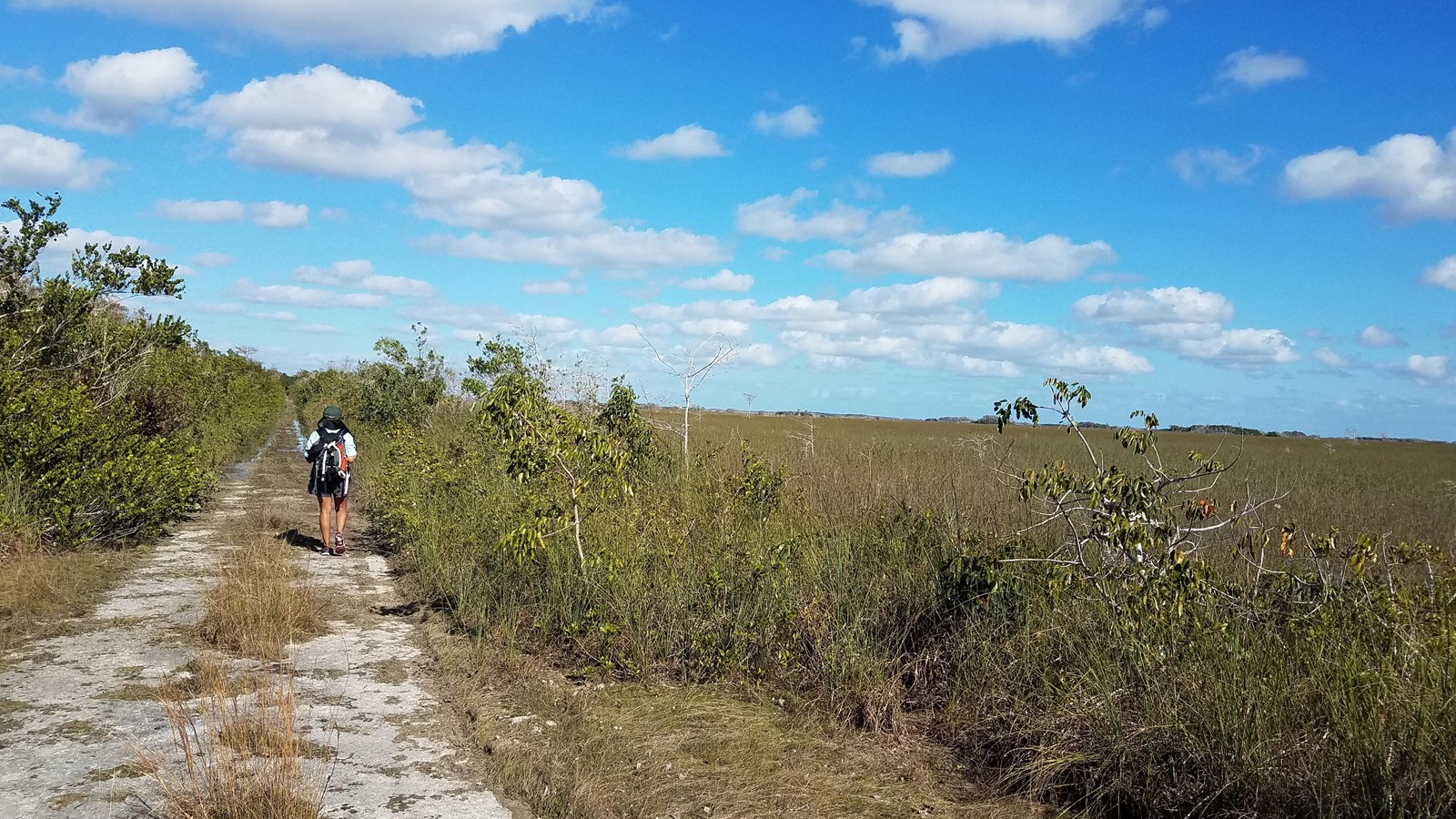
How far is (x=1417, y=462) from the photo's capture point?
26266 mm

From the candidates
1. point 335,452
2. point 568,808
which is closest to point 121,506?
point 335,452

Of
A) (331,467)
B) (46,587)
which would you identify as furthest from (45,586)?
(331,467)

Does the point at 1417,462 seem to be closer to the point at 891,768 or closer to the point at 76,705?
the point at 891,768

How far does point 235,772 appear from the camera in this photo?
366 centimetres

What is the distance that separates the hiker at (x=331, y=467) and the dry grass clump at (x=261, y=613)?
2151 mm

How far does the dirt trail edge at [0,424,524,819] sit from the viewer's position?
392cm

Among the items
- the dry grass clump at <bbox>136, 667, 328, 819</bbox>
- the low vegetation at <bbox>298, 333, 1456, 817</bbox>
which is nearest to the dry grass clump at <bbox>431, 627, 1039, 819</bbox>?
the low vegetation at <bbox>298, 333, 1456, 817</bbox>

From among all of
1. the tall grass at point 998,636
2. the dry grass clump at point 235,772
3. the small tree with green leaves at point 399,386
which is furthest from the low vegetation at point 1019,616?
the small tree with green leaves at point 399,386

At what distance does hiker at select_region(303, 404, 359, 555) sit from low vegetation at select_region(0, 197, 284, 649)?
1.74m

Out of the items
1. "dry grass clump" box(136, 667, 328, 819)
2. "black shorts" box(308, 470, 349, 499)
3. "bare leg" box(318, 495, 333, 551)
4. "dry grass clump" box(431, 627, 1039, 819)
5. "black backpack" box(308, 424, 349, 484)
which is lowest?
"dry grass clump" box(431, 627, 1039, 819)

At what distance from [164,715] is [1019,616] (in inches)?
180

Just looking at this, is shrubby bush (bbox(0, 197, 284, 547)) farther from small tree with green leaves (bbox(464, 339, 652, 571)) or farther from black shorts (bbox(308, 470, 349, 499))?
small tree with green leaves (bbox(464, 339, 652, 571))

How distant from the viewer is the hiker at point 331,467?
9688 millimetres

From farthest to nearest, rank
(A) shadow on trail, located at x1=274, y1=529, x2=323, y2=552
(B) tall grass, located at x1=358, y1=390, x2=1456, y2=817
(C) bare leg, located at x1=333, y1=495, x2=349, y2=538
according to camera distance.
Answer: (A) shadow on trail, located at x1=274, y1=529, x2=323, y2=552 < (C) bare leg, located at x1=333, y1=495, x2=349, y2=538 < (B) tall grass, located at x1=358, y1=390, x2=1456, y2=817
